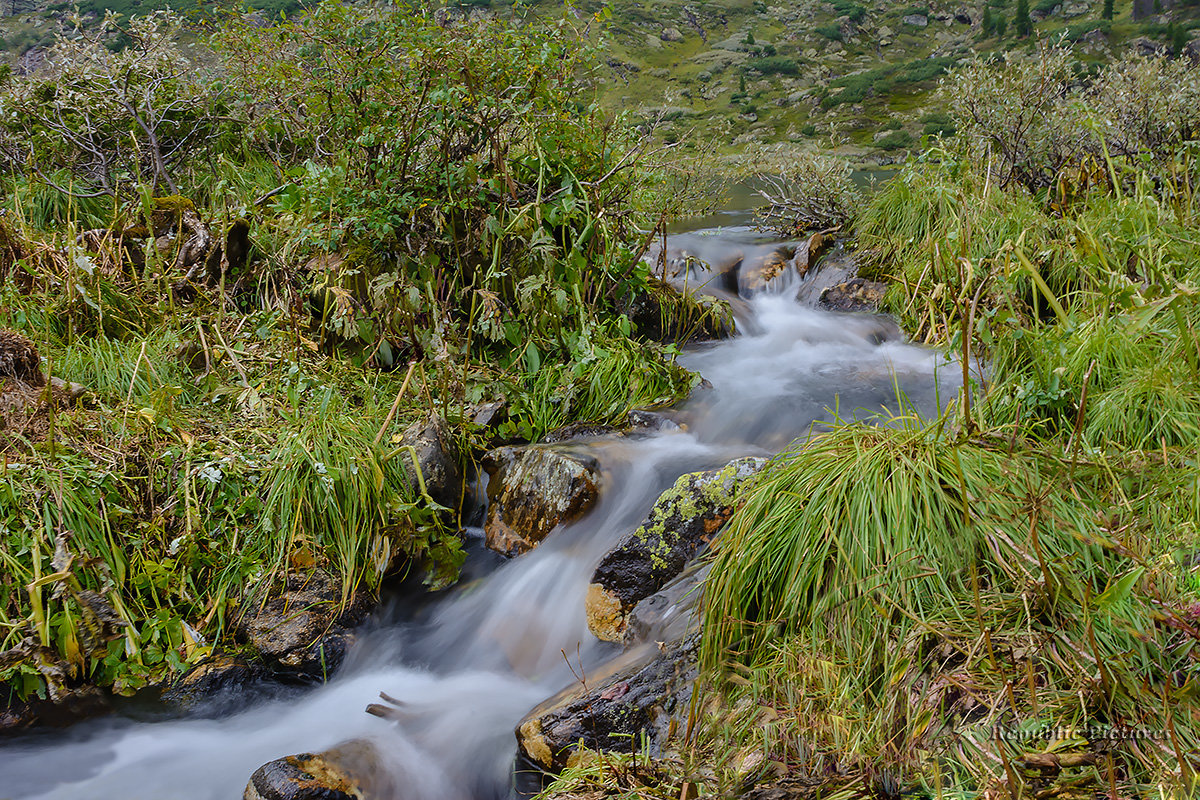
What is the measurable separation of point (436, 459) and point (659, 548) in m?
1.74

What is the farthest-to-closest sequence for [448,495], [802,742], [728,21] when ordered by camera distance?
[728,21], [448,495], [802,742]

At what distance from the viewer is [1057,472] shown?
9.82 feet

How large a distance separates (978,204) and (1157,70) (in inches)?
115

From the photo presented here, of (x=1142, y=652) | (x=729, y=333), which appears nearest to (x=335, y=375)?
(x=729, y=333)

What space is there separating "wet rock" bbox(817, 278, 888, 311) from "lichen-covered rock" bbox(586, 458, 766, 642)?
4797mm

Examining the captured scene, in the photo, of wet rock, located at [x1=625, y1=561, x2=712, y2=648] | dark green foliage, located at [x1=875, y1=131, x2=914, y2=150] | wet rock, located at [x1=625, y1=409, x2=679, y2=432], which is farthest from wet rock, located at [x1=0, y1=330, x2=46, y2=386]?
dark green foliage, located at [x1=875, y1=131, x2=914, y2=150]

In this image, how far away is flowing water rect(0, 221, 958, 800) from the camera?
3428 millimetres

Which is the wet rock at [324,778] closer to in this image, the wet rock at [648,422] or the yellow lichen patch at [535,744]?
the yellow lichen patch at [535,744]

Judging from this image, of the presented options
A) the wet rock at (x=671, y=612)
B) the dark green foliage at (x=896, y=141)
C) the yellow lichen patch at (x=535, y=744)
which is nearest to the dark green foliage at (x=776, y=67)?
the dark green foliage at (x=896, y=141)

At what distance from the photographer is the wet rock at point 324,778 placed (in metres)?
3.11

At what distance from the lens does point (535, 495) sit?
4789 mm

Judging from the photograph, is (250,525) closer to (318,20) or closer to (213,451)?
(213,451)

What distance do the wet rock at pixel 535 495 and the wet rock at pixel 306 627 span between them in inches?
39.8

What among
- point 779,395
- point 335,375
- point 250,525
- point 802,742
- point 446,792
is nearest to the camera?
point 802,742
